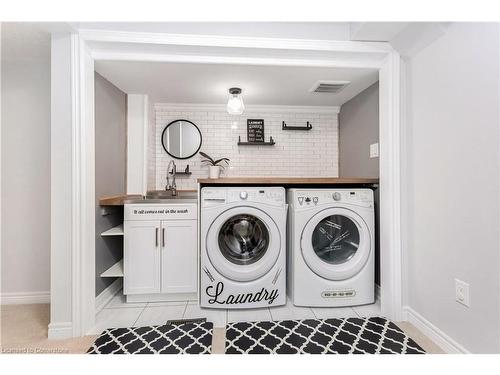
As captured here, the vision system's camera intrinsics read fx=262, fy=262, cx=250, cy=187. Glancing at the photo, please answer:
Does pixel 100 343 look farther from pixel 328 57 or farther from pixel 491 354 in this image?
pixel 328 57

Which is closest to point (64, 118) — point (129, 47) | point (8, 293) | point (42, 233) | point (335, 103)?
point (129, 47)

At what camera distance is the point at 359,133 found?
111 inches

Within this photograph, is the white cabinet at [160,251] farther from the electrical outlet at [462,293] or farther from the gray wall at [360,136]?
the electrical outlet at [462,293]

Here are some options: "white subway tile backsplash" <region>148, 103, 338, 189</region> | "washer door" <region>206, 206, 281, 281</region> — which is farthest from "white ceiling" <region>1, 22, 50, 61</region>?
"washer door" <region>206, 206, 281, 281</region>

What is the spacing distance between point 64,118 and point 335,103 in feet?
9.01

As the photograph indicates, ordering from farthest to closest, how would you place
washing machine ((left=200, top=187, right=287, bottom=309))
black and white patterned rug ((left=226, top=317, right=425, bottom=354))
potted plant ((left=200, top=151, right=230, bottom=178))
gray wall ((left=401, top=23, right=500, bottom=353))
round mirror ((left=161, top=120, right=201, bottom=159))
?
round mirror ((left=161, top=120, right=201, bottom=159)) < potted plant ((left=200, top=151, right=230, bottom=178)) < washing machine ((left=200, top=187, right=287, bottom=309)) < black and white patterned rug ((left=226, top=317, right=425, bottom=354)) < gray wall ((left=401, top=23, right=500, bottom=353))

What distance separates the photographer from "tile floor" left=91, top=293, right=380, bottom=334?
6.59ft

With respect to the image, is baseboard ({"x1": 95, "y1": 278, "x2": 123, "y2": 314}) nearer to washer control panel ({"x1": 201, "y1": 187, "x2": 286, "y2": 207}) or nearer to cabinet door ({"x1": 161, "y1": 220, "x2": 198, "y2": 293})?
cabinet door ({"x1": 161, "y1": 220, "x2": 198, "y2": 293})

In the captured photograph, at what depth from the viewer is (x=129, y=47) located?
1.90m

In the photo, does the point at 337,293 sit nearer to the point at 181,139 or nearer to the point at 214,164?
the point at 214,164

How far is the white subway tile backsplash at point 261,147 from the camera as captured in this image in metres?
3.25

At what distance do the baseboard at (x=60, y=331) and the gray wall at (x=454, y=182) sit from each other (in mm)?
2426

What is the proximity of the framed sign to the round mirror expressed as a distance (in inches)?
24.8

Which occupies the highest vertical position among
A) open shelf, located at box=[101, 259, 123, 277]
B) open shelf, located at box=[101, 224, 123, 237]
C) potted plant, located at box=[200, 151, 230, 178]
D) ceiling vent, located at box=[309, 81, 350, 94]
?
ceiling vent, located at box=[309, 81, 350, 94]
